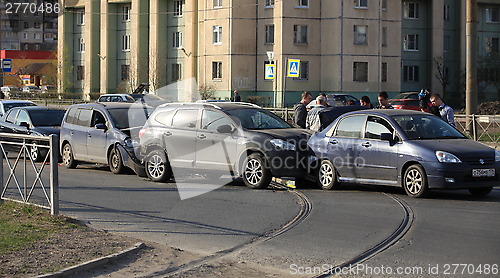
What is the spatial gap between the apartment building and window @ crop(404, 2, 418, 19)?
0.29 ft

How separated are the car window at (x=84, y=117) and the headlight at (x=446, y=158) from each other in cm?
993

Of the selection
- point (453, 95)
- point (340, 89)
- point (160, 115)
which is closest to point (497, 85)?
point (453, 95)

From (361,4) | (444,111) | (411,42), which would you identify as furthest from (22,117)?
(411,42)

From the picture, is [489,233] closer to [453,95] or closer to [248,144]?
[248,144]

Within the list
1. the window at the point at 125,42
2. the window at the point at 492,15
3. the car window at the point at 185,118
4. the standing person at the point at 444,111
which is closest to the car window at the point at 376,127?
the standing person at the point at 444,111

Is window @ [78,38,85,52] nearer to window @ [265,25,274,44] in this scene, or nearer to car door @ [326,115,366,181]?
window @ [265,25,274,44]

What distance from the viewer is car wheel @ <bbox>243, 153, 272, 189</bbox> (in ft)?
50.5

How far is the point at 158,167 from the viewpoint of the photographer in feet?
55.2

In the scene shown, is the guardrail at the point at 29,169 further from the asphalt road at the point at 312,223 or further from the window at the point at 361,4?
the window at the point at 361,4

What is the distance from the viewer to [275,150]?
1527cm

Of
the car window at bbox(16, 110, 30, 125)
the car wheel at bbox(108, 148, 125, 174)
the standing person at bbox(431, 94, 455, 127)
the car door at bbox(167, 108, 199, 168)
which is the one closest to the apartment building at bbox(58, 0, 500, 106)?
the car window at bbox(16, 110, 30, 125)

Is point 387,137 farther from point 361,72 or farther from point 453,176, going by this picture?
point 361,72

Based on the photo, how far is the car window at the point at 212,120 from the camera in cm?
1612

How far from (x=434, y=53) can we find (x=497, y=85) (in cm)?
695
